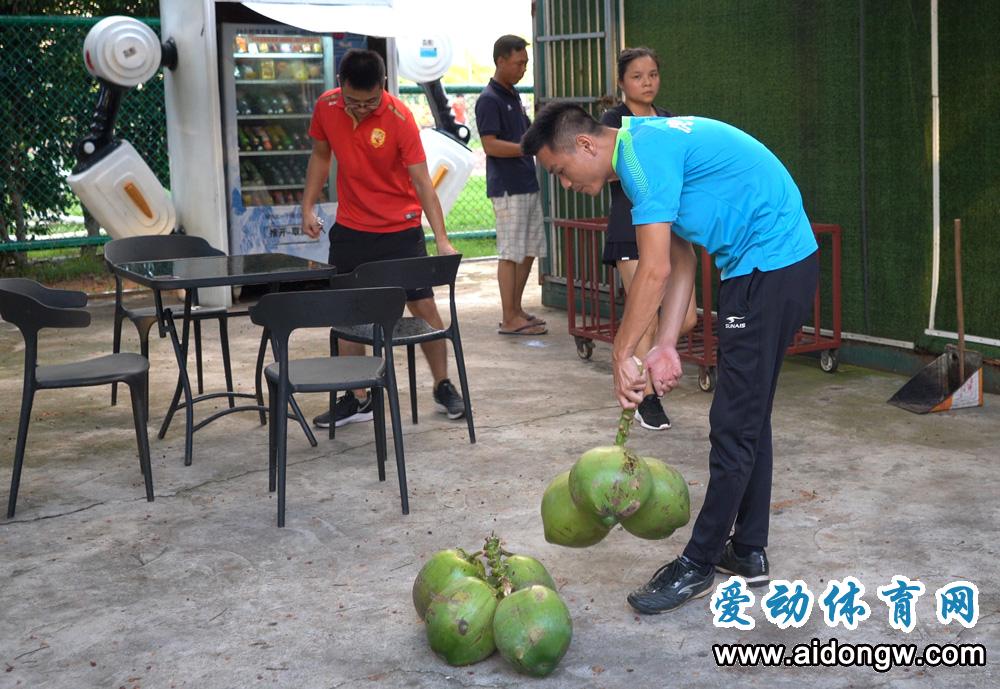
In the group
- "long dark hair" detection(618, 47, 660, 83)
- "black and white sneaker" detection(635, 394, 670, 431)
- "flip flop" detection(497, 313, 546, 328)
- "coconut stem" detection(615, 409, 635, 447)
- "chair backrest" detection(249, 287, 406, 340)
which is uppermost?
"long dark hair" detection(618, 47, 660, 83)

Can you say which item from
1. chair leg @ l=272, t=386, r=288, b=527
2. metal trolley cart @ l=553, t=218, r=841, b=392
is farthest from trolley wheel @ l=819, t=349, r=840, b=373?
chair leg @ l=272, t=386, r=288, b=527

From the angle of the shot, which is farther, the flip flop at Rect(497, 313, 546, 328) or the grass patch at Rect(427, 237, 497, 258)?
the grass patch at Rect(427, 237, 497, 258)

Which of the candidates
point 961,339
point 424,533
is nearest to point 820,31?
point 961,339

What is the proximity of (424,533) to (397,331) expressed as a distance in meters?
1.47

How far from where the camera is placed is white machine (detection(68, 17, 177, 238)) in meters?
9.55

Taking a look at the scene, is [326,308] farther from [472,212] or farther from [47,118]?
[472,212]

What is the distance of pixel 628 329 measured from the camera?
363cm

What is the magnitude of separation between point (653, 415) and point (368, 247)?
5.42ft

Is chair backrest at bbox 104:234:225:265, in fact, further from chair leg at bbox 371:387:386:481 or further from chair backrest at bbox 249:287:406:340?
chair backrest at bbox 249:287:406:340

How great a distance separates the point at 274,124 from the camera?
11.0m

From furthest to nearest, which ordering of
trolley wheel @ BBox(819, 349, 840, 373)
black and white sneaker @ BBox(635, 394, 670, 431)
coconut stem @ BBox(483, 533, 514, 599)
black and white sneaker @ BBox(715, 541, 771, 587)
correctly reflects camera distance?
trolley wheel @ BBox(819, 349, 840, 373)
black and white sneaker @ BBox(635, 394, 670, 431)
black and white sneaker @ BBox(715, 541, 771, 587)
coconut stem @ BBox(483, 533, 514, 599)

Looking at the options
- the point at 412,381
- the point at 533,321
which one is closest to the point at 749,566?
the point at 412,381

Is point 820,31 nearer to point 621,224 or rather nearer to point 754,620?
point 621,224

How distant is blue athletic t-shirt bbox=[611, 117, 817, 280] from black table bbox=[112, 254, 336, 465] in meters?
2.13
